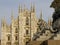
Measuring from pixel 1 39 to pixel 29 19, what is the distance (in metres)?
6.38

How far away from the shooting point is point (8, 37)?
195ft

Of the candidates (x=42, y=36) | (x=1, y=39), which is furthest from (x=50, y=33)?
(x=1, y=39)

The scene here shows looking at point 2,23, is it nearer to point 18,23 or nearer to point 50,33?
point 18,23

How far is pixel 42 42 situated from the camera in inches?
319

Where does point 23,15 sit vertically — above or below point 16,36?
above

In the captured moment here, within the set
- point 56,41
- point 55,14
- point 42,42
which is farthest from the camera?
point 55,14

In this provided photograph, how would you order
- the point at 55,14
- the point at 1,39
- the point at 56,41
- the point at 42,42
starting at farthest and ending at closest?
the point at 1,39 → the point at 55,14 → the point at 42,42 → the point at 56,41

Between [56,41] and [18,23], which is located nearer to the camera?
[56,41]

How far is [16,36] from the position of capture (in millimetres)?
59562

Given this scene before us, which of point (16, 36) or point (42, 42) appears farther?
point (16, 36)

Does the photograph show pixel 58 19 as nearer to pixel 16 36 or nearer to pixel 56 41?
pixel 56 41

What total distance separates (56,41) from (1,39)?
167 ft

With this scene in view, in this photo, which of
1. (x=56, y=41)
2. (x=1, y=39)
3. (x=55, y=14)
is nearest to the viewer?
(x=56, y=41)

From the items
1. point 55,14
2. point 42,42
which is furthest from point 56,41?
point 55,14
